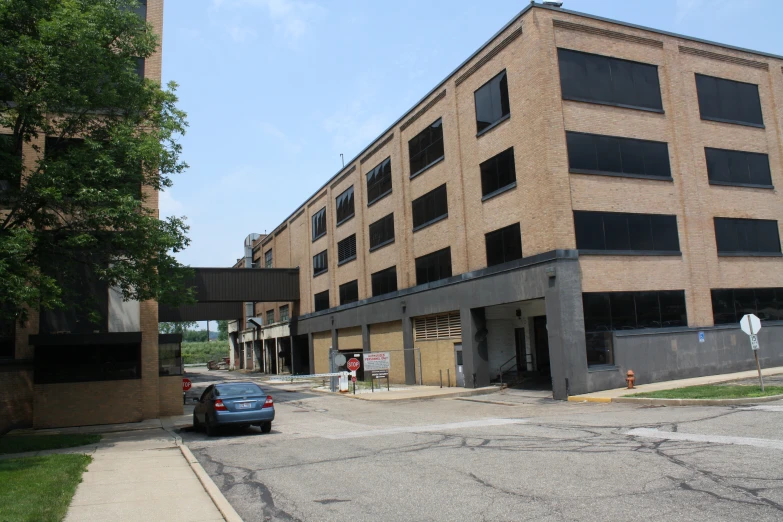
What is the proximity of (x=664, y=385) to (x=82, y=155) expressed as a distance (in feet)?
69.3

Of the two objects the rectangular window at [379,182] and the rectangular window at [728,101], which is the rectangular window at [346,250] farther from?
the rectangular window at [728,101]

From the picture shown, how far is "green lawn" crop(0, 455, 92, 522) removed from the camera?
7.70 metres

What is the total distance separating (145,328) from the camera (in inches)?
907

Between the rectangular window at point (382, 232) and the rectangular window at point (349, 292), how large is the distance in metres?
3.97

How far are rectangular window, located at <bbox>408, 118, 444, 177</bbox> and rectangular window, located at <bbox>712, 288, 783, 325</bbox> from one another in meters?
14.7

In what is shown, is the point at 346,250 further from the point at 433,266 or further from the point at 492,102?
the point at 492,102

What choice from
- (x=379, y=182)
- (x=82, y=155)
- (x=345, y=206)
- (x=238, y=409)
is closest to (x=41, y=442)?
(x=238, y=409)

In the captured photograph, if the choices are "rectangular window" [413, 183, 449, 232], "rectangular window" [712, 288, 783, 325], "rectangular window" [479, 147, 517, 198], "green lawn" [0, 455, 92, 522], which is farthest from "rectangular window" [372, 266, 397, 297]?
"green lawn" [0, 455, 92, 522]

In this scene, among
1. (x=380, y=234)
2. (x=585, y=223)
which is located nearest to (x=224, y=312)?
(x=380, y=234)

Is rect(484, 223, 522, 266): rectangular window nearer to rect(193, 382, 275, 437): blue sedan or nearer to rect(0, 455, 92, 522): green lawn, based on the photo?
rect(193, 382, 275, 437): blue sedan

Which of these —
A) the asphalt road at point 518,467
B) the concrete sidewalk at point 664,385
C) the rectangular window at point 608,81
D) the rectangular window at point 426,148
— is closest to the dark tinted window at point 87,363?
the asphalt road at point 518,467

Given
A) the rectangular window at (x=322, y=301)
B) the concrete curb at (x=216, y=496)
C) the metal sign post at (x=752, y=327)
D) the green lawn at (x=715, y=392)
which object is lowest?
the green lawn at (x=715, y=392)

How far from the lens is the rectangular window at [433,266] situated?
3173 cm

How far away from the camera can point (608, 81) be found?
26391mm
